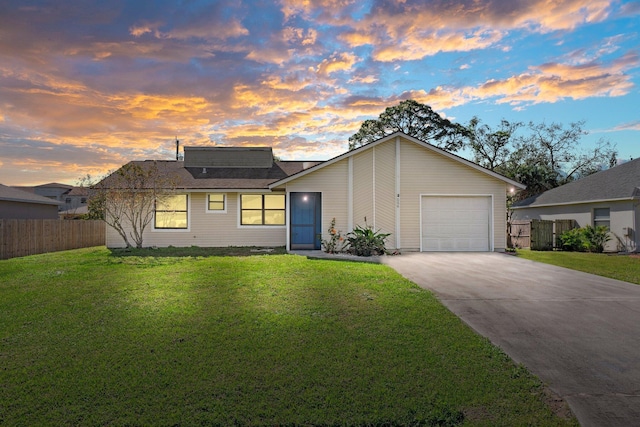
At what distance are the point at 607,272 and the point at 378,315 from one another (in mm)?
9382

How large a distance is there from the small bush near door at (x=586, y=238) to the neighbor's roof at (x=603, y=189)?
1.64 m

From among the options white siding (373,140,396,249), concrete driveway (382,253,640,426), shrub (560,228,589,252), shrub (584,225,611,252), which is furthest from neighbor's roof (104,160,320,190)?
shrub (584,225,611,252)

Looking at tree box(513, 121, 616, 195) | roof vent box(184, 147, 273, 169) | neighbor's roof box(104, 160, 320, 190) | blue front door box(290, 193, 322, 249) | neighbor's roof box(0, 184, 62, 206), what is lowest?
blue front door box(290, 193, 322, 249)

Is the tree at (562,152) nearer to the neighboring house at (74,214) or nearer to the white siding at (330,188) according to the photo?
the white siding at (330,188)

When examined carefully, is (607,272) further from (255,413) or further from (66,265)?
(66,265)

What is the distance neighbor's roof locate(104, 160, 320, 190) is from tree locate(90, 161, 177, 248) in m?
0.97

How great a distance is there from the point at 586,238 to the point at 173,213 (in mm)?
20717

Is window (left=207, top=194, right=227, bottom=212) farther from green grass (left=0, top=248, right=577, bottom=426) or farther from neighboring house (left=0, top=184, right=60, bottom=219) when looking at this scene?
neighboring house (left=0, top=184, right=60, bottom=219)

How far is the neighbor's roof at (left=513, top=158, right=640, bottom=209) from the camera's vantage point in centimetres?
1761

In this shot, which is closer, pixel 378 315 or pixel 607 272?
pixel 378 315

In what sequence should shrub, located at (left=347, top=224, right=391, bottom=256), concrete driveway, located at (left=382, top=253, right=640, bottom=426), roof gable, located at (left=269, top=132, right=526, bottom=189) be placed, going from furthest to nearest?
roof gable, located at (left=269, top=132, right=526, bottom=189) < shrub, located at (left=347, top=224, right=391, bottom=256) < concrete driveway, located at (left=382, top=253, right=640, bottom=426)

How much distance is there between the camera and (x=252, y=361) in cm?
454

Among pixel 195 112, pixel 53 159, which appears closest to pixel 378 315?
pixel 195 112

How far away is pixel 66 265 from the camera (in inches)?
470
